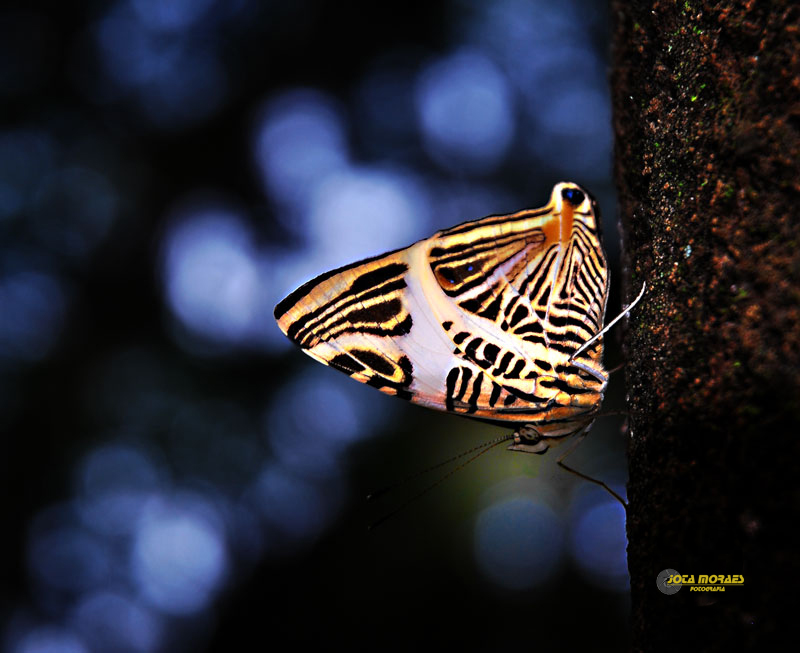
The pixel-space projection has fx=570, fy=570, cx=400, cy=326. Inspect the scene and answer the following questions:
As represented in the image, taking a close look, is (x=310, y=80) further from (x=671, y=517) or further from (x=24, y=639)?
(x=24, y=639)

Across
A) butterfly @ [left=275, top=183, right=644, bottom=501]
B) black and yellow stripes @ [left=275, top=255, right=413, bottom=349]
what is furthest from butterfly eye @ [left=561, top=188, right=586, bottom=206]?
black and yellow stripes @ [left=275, top=255, right=413, bottom=349]

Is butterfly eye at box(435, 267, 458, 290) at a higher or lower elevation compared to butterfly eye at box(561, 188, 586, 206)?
lower

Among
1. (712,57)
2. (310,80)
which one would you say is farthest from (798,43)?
(310,80)

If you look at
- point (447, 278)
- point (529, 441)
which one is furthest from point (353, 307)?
point (529, 441)

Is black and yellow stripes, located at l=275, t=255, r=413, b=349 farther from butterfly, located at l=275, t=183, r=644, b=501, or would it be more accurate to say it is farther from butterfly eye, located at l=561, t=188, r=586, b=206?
butterfly eye, located at l=561, t=188, r=586, b=206

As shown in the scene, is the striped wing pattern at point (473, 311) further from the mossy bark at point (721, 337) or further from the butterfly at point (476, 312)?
the mossy bark at point (721, 337)
